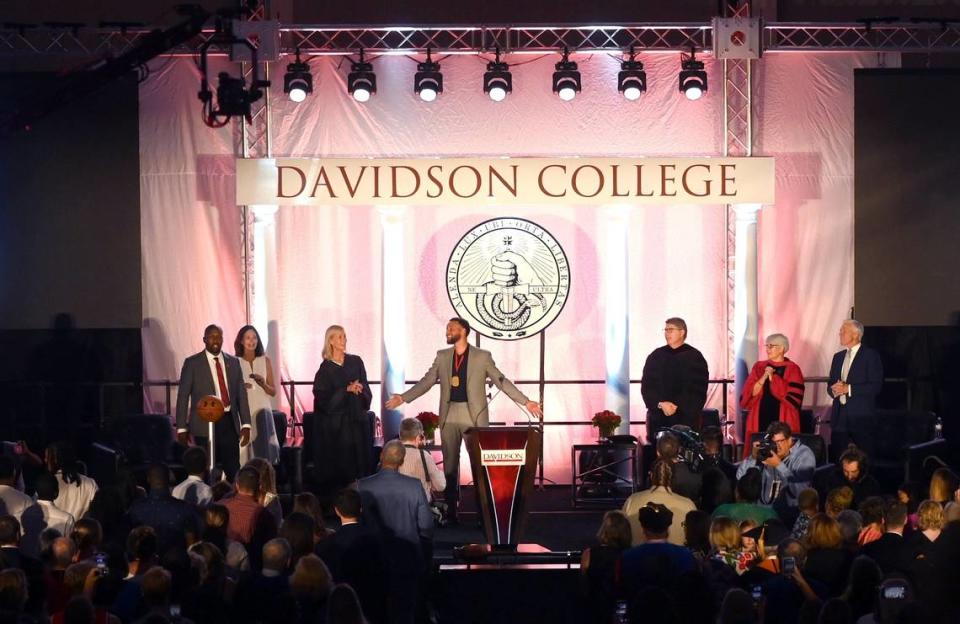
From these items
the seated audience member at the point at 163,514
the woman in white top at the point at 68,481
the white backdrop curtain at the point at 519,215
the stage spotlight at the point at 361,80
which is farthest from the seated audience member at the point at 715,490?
the stage spotlight at the point at 361,80

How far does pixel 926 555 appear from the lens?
8414 mm

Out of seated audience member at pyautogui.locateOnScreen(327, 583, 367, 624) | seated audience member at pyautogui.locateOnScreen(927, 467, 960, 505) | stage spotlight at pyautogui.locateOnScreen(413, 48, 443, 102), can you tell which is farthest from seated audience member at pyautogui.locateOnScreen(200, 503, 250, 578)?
stage spotlight at pyautogui.locateOnScreen(413, 48, 443, 102)

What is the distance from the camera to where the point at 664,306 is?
15.5 metres

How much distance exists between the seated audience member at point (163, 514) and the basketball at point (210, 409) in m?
3.31

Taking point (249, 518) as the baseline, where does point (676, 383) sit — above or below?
above

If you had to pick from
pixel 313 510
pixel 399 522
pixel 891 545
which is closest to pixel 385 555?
pixel 399 522

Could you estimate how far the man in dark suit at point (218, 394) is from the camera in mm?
12695

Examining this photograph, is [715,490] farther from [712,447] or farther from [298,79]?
[298,79]

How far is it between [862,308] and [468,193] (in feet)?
13.7

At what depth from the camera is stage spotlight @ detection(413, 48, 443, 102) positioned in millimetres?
14508

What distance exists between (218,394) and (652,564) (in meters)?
5.76

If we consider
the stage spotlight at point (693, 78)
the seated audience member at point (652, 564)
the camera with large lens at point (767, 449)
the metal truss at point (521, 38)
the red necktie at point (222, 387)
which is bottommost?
the seated audience member at point (652, 564)

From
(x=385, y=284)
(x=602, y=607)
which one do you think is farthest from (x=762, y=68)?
(x=602, y=607)

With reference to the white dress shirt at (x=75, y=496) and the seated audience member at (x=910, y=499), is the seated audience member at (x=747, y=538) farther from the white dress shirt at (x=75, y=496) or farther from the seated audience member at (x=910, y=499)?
the white dress shirt at (x=75, y=496)
